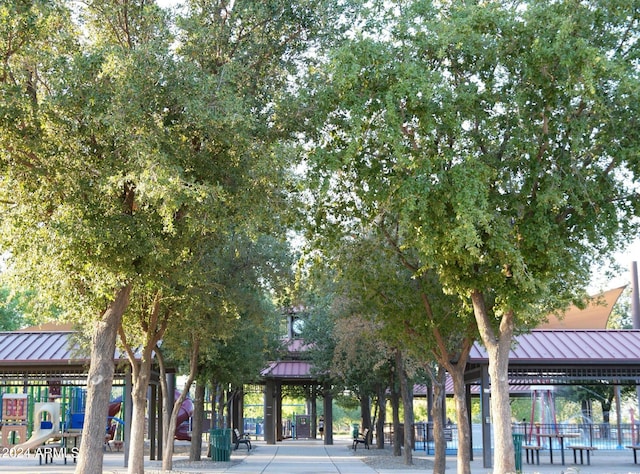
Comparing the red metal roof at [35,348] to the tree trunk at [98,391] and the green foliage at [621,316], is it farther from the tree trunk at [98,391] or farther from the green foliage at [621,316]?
the green foliage at [621,316]

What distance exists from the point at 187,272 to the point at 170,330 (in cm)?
765

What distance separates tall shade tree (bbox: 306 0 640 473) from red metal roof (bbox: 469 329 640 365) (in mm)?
11321

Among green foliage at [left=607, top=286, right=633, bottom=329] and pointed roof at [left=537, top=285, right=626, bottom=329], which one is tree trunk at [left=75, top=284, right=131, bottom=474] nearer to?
pointed roof at [left=537, top=285, right=626, bottom=329]

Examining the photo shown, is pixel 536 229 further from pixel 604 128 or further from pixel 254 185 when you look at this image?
pixel 254 185

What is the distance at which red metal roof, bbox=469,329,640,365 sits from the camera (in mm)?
25266

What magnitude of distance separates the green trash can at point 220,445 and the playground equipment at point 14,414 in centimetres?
689

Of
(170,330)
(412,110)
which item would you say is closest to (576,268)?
(412,110)

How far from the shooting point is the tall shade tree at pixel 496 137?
12156 mm

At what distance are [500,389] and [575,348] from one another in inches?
559

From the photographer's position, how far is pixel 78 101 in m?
12.0

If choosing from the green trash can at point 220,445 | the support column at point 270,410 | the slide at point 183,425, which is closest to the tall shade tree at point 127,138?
the green trash can at point 220,445

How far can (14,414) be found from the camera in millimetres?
27312

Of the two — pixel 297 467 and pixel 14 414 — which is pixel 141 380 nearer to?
pixel 297 467

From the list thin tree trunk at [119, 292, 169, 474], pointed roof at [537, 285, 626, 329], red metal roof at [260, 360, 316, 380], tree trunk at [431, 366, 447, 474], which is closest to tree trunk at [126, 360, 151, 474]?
thin tree trunk at [119, 292, 169, 474]
